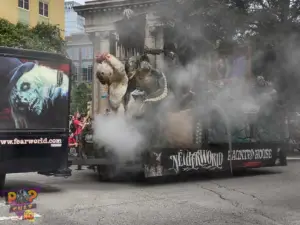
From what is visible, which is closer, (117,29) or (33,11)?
(117,29)

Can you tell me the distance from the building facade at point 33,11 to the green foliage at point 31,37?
514cm

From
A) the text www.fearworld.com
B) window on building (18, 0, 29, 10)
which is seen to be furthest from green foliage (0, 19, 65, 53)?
the text www.fearworld.com

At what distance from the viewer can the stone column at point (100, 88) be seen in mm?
9539

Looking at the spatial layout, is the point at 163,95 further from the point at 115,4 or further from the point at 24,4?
the point at 24,4

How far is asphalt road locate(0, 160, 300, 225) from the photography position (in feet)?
19.6

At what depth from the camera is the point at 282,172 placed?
11.1 m

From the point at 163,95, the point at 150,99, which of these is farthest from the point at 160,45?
the point at 150,99

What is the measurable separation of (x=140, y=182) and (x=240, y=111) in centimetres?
285

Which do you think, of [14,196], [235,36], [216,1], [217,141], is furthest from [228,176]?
[14,196]

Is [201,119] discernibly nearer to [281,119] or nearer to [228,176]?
[228,176]

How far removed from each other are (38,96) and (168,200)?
9.03ft

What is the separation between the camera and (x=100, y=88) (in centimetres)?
980

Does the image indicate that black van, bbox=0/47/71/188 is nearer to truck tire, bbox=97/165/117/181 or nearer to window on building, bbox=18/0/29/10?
truck tire, bbox=97/165/117/181

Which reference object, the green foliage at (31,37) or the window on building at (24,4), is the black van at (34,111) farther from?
the window on building at (24,4)
